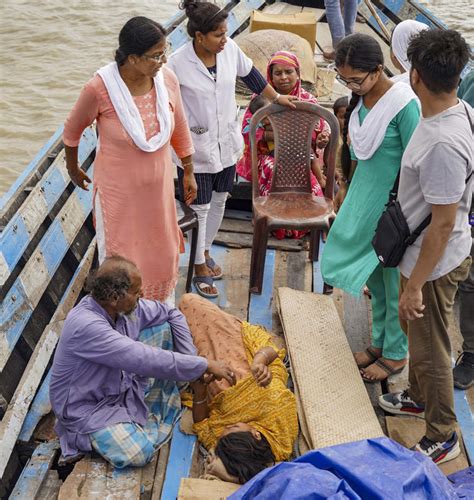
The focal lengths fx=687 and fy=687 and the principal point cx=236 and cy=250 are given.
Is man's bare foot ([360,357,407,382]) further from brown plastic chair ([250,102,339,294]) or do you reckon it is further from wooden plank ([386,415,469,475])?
brown plastic chair ([250,102,339,294])

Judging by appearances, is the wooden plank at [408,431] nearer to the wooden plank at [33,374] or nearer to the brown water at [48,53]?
the wooden plank at [33,374]

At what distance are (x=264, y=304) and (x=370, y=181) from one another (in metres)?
1.10

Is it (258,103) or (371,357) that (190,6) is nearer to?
(258,103)

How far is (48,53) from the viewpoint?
11.6 m

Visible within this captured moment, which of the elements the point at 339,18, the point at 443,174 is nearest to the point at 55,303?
the point at 443,174

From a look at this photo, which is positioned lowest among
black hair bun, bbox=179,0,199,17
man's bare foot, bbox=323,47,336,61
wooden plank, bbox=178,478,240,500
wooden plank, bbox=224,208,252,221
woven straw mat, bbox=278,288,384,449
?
wooden plank, bbox=224,208,252,221

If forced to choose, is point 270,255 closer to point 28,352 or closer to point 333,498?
point 28,352

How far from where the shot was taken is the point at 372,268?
10.1 ft

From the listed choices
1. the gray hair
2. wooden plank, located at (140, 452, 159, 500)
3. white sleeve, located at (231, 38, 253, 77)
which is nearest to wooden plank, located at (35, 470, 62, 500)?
wooden plank, located at (140, 452, 159, 500)

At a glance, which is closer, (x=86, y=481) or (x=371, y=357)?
(x=86, y=481)

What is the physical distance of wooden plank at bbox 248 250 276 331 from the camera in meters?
3.69

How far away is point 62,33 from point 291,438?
11.1m

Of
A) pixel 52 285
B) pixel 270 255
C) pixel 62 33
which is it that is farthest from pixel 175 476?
pixel 62 33

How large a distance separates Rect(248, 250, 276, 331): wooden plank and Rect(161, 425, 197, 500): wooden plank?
35.4 inches
